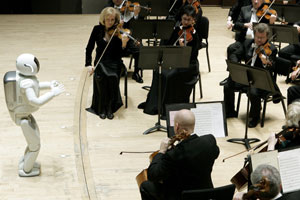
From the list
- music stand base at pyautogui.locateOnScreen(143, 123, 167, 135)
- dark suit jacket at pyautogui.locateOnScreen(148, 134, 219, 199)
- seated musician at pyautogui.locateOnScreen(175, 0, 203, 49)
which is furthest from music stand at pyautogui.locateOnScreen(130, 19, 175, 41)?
dark suit jacket at pyautogui.locateOnScreen(148, 134, 219, 199)

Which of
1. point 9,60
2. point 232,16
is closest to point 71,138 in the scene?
point 9,60

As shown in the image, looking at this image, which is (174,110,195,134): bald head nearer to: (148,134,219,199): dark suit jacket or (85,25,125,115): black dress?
(148,134,219,199): dark suit jacket

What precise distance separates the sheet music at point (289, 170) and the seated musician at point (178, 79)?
8.46 ft

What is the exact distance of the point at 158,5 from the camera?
303 inches

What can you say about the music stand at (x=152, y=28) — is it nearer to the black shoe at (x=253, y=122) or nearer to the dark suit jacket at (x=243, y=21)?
the dark suit jacket at (x=243, y=21)

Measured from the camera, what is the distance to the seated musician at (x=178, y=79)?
5852 millimetres

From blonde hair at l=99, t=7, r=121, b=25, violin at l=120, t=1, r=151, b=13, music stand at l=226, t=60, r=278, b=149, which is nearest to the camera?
music stand at l=226, t=60, r=278, b=149

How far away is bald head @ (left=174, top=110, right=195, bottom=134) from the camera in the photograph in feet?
11.6

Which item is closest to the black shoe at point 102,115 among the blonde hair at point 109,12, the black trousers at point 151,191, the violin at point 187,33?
the blonde hair at point 109,12

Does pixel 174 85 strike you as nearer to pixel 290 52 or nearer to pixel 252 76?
pixel 252 76

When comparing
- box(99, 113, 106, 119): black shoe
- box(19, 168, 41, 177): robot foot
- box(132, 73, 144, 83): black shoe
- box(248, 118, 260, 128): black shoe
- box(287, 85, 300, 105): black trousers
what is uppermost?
box(287, 85, 300, 105): black trousers

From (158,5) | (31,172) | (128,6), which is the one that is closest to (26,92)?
(31,172)

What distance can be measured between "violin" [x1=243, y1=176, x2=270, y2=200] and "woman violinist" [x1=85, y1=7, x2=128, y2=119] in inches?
124

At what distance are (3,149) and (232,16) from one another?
4.34m
